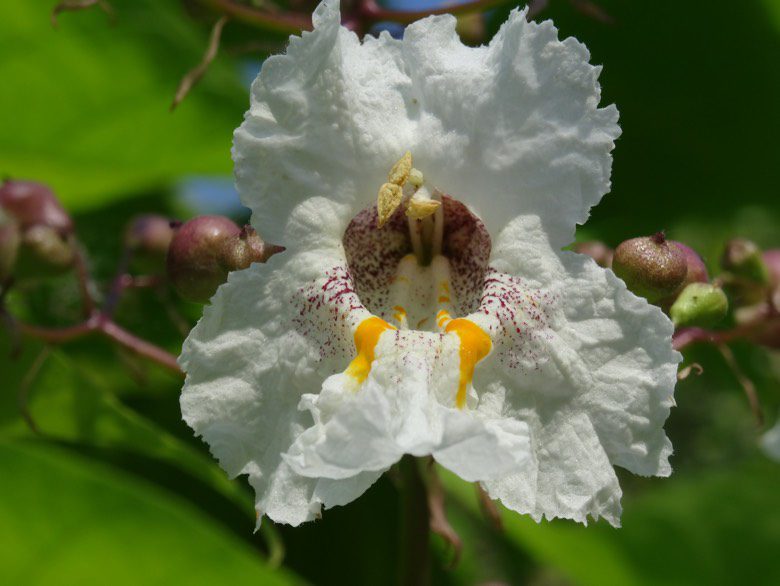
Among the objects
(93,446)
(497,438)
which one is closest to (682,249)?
(497,438)

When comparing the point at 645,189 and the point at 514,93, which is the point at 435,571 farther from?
the point at 514,93

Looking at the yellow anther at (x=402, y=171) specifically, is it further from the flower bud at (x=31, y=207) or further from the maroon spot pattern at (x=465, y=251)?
the flower bud at (x=31, y=207)

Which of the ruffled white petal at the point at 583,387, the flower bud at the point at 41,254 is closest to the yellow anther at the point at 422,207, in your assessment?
the ruffled white petal at the point at 583,387

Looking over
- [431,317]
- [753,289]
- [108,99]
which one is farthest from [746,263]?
[108,99]

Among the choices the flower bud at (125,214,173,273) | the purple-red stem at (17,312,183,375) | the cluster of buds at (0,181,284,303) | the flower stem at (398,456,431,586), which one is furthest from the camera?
the flower bud at (125,214,173,273)

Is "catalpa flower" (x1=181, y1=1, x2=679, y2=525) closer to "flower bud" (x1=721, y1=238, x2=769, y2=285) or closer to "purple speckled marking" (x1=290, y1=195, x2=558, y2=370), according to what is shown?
"purple speckled marking" (x1=290, y1=195, x2=558, y2=370)

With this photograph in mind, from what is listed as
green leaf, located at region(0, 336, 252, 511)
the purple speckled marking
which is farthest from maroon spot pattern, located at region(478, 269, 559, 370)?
green leaf, located at region(0, 336, 252, 511)

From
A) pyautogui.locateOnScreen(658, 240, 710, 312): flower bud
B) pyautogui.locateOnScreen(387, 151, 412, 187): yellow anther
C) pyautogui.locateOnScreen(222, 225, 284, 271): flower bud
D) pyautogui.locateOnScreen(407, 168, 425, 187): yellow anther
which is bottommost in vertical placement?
pyautogui.locateOnScreen(222, 225, 284, 271): flower bud

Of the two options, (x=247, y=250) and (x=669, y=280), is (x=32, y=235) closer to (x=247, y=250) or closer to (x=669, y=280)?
(x=247, y=250)
